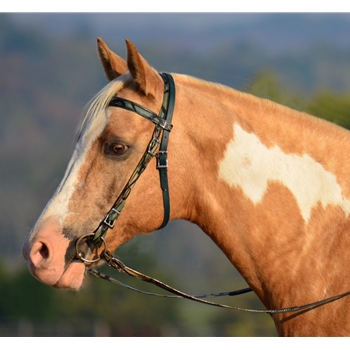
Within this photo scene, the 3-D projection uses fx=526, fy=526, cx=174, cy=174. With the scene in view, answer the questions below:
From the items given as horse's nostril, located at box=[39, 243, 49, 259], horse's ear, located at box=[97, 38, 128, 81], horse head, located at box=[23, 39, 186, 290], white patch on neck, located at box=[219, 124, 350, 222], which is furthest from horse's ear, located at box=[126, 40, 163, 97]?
horse's nostril, located at box=[39, 243, 49, 259]

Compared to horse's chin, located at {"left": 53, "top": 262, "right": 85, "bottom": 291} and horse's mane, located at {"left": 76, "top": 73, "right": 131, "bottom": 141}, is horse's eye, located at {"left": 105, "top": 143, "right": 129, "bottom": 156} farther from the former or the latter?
horse's chin, located at {"left": 53, "top": 262, "right": 85, "bottom": 291}

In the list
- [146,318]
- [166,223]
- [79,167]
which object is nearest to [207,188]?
[166,223]

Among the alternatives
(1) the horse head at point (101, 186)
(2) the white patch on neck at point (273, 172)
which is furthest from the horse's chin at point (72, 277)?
(2) the white patch on neck at point (273, 172)

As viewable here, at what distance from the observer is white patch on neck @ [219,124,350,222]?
3.20 m

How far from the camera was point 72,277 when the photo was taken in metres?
3.08

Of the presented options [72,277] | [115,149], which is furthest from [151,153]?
[72,277]

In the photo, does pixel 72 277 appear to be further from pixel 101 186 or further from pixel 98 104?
pixel 98 104

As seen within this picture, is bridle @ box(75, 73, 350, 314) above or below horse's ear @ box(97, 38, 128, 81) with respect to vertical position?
below

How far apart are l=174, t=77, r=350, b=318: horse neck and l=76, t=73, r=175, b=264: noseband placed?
0.11m

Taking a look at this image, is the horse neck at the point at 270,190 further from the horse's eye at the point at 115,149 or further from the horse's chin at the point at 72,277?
the horse's chin at the point at 72,277

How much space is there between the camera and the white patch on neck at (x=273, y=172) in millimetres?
3203

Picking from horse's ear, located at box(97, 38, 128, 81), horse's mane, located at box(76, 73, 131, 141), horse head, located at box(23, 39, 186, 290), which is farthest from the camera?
horse's ear, located at box(97, 38, 128, 81)

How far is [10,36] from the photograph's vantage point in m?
32.3

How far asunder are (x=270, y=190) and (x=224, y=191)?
0.28 meters
